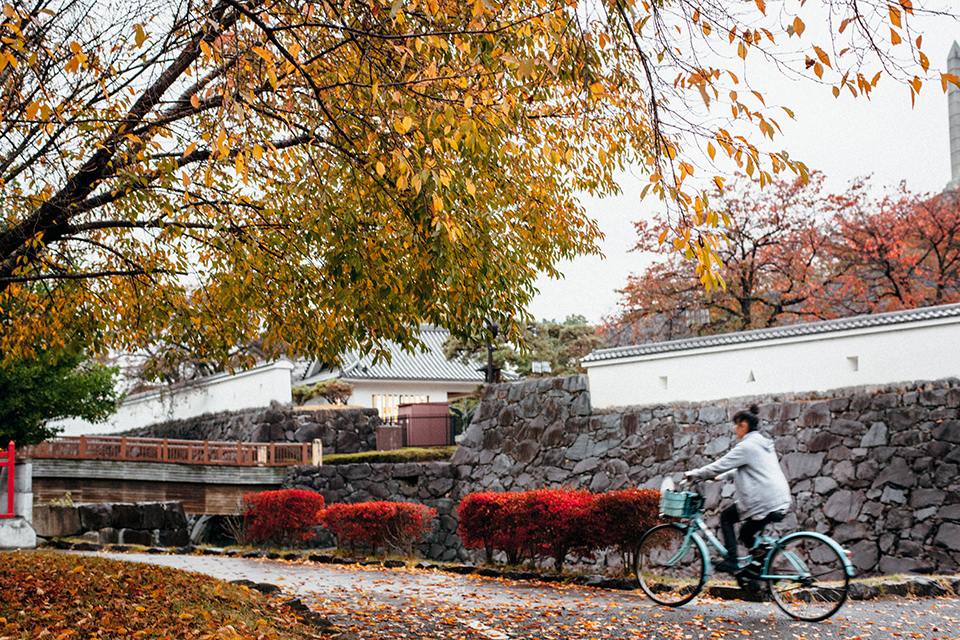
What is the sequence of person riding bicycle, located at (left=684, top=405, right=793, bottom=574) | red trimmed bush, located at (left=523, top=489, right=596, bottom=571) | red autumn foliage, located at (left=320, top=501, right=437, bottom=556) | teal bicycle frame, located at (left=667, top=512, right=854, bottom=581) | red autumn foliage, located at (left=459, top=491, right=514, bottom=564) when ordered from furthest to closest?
red autumn foliage, located at (left=320, top=501, right=437, bottom=556) → red autumn foliage, located at (left=459, top=491, right=514, bottom=564) → red trimmed bush, located at (left=523, top=489, right=596, bottom=571) → person riding bicycle, located at (left=684, top=405, right=793, bottom=574) → teal bicycle frame, located at (left=667, top=512, right=854, bottom=581)

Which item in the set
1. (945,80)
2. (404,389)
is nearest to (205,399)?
(404,389)

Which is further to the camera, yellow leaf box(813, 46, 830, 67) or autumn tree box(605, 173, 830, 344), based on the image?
autumn tree box(605, 173, 830, 344)

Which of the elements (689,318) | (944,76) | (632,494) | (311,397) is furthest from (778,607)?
(311,397)

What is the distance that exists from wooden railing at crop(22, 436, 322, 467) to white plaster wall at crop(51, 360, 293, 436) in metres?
2.76

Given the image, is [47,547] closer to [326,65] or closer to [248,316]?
[248,316]

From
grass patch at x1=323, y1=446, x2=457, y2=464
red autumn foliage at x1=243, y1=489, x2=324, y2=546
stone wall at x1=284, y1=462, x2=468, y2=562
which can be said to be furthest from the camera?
grass patch at x1=323, y1=446, x2=457, y2=464

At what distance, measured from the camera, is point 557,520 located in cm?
926

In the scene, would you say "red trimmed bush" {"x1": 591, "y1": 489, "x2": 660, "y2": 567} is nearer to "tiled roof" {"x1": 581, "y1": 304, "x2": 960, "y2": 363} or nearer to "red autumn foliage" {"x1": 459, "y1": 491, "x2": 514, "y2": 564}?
"red autumn foliage" {"x1": 459, "y1": 491, "x2": 514, "y2": 564}

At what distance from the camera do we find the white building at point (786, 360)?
12469mm

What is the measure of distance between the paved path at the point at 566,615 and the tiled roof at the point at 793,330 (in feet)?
21.3

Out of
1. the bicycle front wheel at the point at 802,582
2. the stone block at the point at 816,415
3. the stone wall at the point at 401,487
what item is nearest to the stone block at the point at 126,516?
the stone wall at the point at 401,487

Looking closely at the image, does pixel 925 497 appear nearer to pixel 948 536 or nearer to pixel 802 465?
pixel 948 536

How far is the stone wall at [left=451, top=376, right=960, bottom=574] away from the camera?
12219 mm

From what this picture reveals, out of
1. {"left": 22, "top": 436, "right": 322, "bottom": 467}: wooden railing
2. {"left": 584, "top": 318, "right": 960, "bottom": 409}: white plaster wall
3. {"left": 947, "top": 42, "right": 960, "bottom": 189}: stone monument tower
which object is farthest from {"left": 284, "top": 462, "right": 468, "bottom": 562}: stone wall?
{"left": 947, "top": 42, "right": 960, "bottom": 189}: stone monument tower
